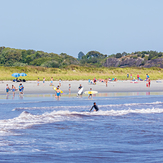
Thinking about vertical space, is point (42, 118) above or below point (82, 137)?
above

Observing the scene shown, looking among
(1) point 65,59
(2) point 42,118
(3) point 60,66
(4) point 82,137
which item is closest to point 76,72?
(3) point 60,66

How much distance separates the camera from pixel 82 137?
42.7ft

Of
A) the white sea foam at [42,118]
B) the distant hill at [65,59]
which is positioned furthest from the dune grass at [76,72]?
the white sea foam at [42,118]

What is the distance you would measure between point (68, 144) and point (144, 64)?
4956 inches

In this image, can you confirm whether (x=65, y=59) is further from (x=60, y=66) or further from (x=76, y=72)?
(x=76, y=72)

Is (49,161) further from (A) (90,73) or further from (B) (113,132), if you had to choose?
(A) (90,73)

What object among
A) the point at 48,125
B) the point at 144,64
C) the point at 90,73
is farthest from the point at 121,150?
the point at 144,64

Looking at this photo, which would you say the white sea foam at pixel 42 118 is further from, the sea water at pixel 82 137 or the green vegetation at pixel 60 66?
the green vegetation at pixel 60 66

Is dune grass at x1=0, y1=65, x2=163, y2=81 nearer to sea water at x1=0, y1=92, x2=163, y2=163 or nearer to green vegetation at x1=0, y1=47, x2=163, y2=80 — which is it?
green vegetation at x1=0, y1=47, x2=163, y2=80

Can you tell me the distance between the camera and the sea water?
10070 mm

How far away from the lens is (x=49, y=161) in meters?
9.54

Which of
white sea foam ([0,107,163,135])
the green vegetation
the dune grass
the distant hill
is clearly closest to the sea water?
white sea foam ([0,107,163,135])

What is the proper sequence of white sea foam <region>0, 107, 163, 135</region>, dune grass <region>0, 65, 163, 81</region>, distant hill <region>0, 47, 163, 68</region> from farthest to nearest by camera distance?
distant hill <region>0, 47, 163, 68</region>, dune grass <region>0, 65, 163, 81</region>, white sea foam <region>0, 107, 163, 135</region>

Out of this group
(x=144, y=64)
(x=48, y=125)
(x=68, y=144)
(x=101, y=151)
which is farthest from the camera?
(x=144, y=64)
